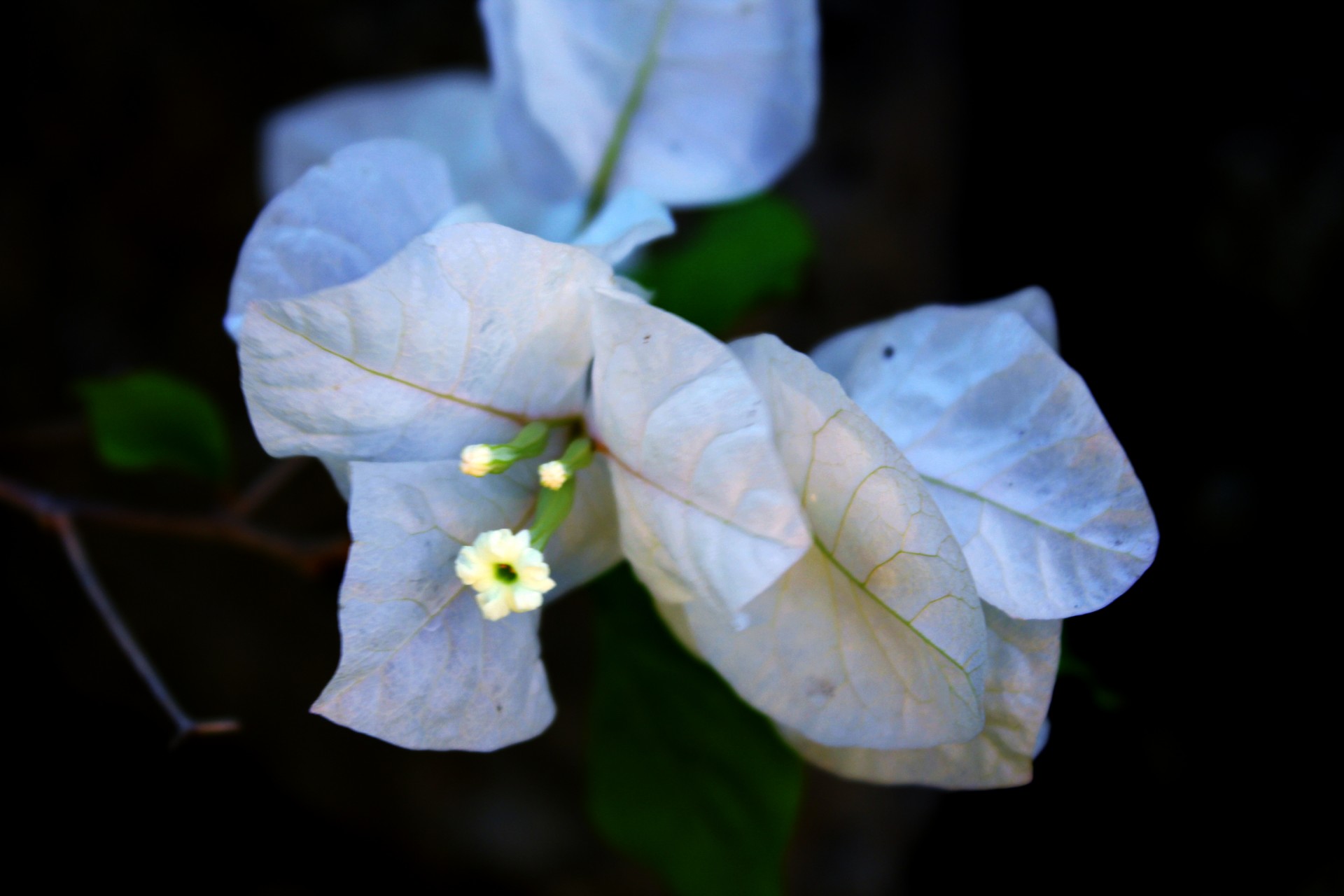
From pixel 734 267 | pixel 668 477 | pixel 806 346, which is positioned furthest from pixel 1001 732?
pixel 806 346

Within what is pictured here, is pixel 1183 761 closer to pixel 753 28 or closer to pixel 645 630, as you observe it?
pixel 645 630

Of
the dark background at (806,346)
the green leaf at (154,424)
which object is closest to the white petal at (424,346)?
the green leaf at (154,424)

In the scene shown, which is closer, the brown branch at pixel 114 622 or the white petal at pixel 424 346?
the white petal at pixel 424 346

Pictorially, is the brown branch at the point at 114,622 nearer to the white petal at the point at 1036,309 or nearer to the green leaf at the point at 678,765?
the green leaf at the point at 678,765

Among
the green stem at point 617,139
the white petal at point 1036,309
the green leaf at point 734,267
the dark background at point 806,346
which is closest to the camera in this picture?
the white petal at point 1036,309

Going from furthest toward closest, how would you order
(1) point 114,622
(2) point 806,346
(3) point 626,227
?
(2) point 806,346 → (1) point 114,622 → (3) point 626,227

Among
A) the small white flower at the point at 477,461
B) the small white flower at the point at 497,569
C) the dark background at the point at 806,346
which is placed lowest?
the dark background at the point at 806,346

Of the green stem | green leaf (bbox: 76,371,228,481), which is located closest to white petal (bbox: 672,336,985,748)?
the green stem

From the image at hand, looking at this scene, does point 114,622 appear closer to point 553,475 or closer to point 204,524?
point 204,524
